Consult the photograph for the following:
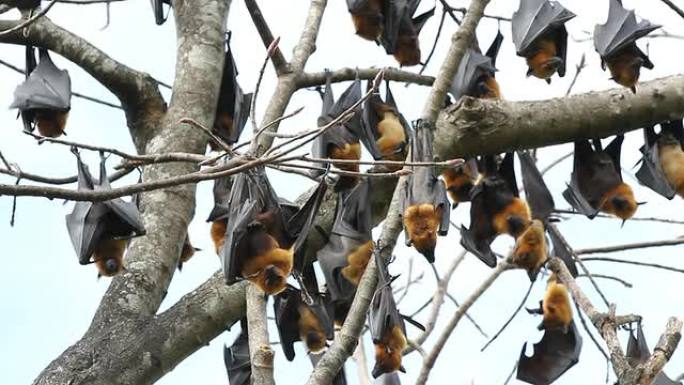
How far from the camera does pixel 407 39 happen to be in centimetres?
770

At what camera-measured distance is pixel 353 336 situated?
4.27 meters

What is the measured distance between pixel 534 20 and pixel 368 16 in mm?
1191

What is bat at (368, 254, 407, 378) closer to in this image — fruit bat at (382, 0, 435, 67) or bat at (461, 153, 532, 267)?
bat at (461, 153, 532, 267)

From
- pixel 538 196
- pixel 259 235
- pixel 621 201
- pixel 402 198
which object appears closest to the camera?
pixel 402 198

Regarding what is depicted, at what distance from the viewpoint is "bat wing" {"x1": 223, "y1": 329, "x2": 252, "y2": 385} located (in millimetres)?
7336

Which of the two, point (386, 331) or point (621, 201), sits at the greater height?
point (621, 201)

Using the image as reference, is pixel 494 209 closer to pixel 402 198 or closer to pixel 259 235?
pixel 259 235

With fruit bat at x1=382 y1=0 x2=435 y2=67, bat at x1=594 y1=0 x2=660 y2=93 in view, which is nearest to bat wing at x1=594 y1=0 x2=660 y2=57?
bat at x1=594 y1=0 x2=660 y2=93

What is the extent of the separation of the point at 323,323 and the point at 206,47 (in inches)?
77.5

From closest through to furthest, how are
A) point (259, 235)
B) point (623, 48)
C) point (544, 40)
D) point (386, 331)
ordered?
point (259, 235), point (386, 331), point (623, 48), point (544, 40)

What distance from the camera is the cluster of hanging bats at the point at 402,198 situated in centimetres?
566

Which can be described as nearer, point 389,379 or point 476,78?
point 476,78

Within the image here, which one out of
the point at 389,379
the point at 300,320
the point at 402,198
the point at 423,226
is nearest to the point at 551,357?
the point at 389,379

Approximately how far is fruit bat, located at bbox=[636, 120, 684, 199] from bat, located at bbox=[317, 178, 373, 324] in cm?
232
